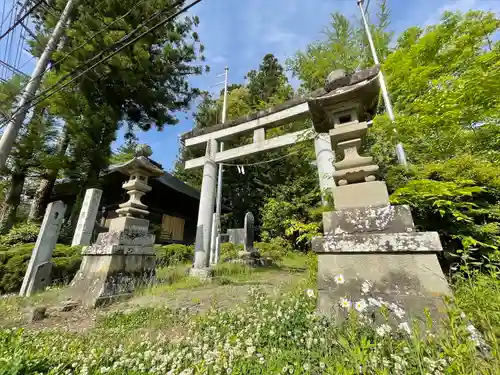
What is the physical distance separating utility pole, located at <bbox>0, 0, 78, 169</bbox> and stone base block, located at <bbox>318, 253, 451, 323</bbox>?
11.0 metres

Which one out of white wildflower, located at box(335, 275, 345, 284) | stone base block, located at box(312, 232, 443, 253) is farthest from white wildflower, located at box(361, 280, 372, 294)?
stone base block, located at box(312, 232, 443, 253)

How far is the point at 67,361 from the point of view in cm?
163

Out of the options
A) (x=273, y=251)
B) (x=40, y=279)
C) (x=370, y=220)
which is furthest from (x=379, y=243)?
(x=273, y=251)

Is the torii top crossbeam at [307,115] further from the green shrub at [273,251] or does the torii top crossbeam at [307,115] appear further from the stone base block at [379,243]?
the green shrub at [273,251]

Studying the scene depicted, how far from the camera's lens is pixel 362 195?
7.48ft

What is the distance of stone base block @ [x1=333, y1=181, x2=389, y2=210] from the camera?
220 cm

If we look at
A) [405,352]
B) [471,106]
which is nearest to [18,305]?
[405,352]

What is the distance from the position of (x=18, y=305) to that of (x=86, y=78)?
10646mm

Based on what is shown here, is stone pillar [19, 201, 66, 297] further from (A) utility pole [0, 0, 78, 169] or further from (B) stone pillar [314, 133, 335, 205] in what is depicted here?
(B) stone pillar [314, 133, 335, 205]

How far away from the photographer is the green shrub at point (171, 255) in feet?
26.5

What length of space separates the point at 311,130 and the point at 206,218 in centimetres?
354

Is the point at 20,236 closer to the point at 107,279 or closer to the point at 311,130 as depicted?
the point at 107,279

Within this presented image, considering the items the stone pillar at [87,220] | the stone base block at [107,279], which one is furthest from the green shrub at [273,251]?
the stone pillar at [87,220]

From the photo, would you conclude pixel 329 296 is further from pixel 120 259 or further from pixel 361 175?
pixel 120 259
